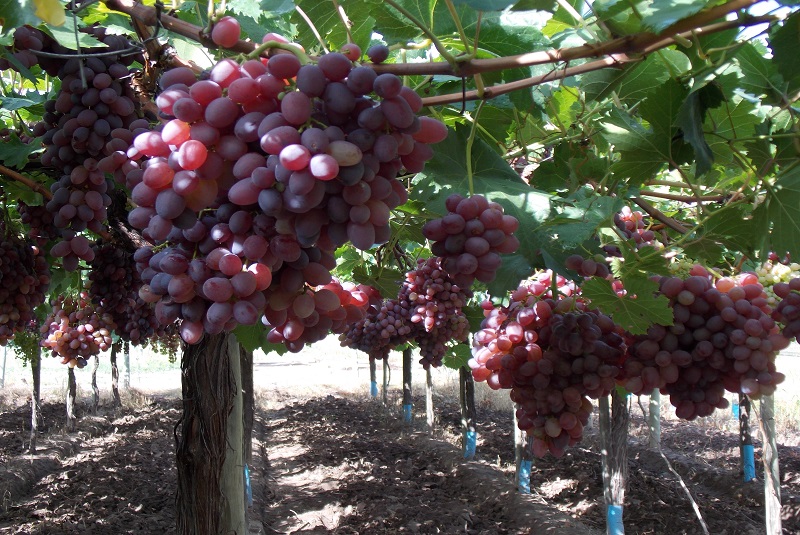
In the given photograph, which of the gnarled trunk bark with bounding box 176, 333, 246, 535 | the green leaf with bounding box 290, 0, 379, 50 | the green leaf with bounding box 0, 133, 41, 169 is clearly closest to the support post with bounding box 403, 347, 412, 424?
the gnarled trunk bark with bounding box 176, 333, 246, 535

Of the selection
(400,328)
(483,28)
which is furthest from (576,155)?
(400,328)

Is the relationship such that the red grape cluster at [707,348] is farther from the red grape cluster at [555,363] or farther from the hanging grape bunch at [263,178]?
the hanging grape bunch at [263,178]

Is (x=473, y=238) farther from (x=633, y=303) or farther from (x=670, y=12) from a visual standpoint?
(x=633, y=303)

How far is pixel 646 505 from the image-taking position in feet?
26.2

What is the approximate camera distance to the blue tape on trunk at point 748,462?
8.69 m

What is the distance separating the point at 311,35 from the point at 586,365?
1090mm

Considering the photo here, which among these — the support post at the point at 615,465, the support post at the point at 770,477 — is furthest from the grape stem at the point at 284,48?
the support post at the point at 770,477

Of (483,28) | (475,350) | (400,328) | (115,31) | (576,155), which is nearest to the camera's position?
(483,28)

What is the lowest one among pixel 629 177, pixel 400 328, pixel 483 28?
pixel 400 328

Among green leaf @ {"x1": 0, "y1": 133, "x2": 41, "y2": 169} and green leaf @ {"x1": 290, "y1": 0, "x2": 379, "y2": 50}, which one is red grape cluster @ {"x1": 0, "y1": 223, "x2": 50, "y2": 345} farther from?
green leaf @ {"x1": 290, "y1": 0, "x2": 379, "y2": 50}

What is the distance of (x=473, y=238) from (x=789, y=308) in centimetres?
116

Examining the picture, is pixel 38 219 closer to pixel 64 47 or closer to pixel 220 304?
pixel 64 47

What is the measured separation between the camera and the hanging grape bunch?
2.48ft

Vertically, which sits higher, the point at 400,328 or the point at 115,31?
the point at 115,31
